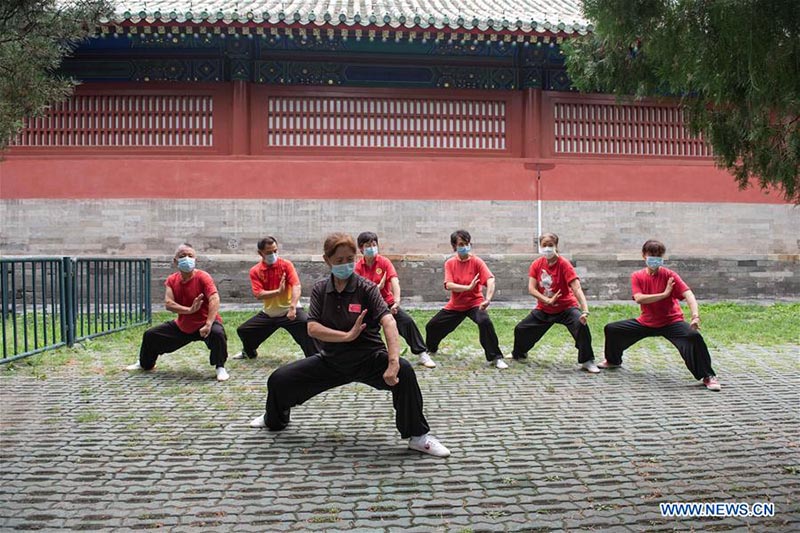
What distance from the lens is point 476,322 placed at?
710cm

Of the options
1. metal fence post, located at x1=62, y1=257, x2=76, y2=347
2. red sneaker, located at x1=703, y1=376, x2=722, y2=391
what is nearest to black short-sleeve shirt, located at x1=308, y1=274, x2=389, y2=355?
red sneaker, located at x1=703, y1=376, x2=722, y2=391

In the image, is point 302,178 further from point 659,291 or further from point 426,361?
point 659,291

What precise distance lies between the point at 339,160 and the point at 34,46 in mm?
8413

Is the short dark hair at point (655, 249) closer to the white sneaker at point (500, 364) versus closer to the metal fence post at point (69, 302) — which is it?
Answer: the white sneaker at point (500, 364)

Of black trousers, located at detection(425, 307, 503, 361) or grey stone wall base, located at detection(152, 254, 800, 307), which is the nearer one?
black trousers, located at detection(425, 307, 503, 361)

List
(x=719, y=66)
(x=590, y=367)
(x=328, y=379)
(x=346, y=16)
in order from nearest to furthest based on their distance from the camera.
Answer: (x=719, y=66), (x=328, y=379), (x=590, y=367), (x=346, y=16)

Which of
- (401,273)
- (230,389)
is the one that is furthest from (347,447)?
(401,273)

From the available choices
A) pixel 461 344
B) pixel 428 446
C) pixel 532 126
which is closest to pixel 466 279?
pixel 461 344

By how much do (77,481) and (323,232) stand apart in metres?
9.55

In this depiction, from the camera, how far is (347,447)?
13.3 feet

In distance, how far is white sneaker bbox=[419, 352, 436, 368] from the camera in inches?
270

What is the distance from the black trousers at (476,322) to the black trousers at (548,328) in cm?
28

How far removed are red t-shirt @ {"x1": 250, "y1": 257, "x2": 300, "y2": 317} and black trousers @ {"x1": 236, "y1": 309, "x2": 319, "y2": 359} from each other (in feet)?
0.32

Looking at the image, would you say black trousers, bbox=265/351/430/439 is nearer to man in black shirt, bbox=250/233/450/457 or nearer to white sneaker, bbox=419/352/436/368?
man in black shirt, bbox=250/233/450/457
